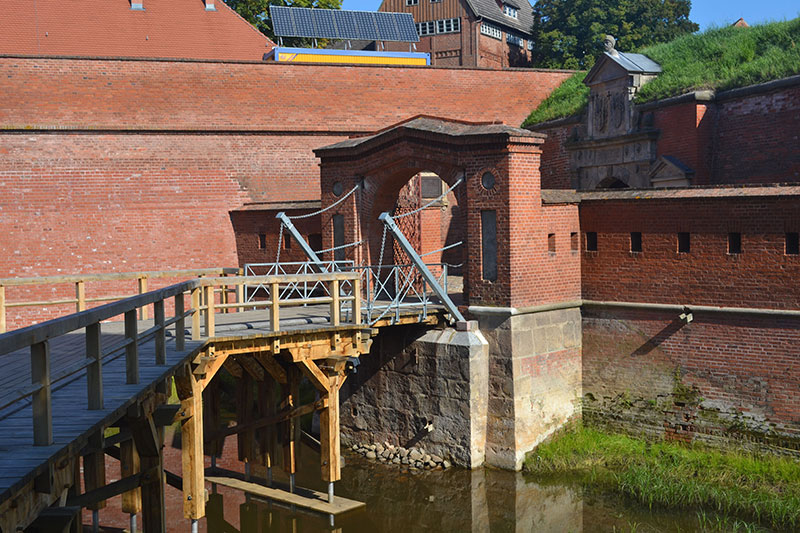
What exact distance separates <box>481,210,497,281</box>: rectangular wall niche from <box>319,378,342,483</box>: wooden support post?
324cm

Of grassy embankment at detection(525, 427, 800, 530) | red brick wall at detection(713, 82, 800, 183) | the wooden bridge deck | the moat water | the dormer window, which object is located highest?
the dormer window

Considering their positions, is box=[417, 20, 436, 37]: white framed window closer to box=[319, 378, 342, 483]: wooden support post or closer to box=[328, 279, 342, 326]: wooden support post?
box=[328, 279, 342, 326]: wooden support post

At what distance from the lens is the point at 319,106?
70.0ft

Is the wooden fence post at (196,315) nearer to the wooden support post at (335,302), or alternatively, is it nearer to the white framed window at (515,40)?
the wooden support post at (335,302)

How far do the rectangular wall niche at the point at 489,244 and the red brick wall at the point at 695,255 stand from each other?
65.8 inches

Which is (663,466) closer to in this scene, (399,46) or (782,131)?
(782,131)

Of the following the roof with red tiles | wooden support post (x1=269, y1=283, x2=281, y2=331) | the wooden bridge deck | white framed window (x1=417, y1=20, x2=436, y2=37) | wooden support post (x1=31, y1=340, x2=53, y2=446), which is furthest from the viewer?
white framed window (x1=417, y1=20, x2=436, y2=37)

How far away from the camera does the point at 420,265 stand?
13945 millimetres

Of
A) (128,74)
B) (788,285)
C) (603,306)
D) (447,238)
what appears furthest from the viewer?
(447,238)

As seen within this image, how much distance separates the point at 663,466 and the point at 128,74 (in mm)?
13895

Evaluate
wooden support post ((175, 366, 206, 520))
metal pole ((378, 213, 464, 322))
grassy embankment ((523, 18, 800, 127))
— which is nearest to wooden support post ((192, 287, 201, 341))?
wooden support post ((175, 366, 206, 520))

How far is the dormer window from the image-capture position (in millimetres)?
45041

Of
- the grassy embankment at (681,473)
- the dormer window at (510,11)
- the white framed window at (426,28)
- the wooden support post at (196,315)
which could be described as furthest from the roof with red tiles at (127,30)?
the dormer window at (510,11)

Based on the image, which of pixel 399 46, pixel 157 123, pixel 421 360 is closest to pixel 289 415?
pixel 421 360
